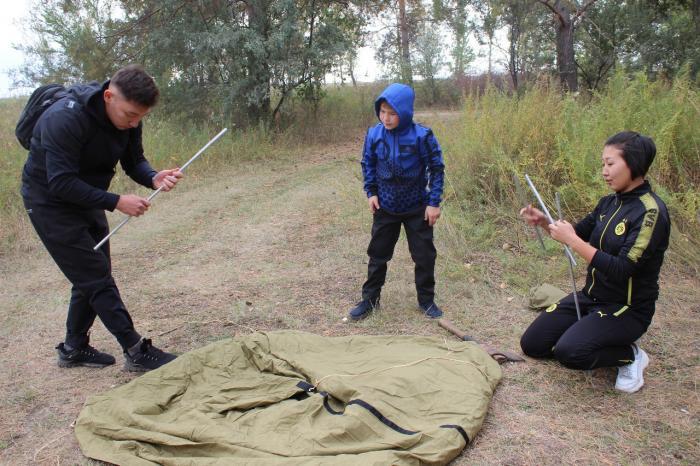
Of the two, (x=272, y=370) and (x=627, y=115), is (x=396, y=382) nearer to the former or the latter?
(x=272, y=370)

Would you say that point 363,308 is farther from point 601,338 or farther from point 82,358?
point 82,358

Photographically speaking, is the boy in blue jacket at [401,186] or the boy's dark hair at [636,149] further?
the boy in blue jacket at [401,186]

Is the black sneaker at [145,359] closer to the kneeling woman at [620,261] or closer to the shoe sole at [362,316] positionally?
the shoe sole at [362,316]

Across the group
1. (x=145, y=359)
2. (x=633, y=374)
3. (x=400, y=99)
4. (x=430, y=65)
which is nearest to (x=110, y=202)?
(x=145, y=359)

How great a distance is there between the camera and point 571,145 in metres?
5.23

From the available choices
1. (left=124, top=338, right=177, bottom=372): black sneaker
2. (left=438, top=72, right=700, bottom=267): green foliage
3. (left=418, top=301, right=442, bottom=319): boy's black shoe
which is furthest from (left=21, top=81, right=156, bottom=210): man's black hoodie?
(left=438, top=72, right=700, bottom=267): green foliage

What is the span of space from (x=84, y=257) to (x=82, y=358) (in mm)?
758

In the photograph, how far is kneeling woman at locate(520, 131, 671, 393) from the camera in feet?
8.94

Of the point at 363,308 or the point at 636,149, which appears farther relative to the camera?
the point at 363,308

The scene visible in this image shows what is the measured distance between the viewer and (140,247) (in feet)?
19.6

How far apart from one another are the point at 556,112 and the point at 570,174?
3.82ft

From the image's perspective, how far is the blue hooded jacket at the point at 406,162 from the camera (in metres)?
3.64

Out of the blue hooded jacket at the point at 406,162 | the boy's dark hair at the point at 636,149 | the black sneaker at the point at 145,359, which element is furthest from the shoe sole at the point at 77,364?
the boy's dark hair at the point at 636,149

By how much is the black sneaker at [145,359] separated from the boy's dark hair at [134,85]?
1385mm
